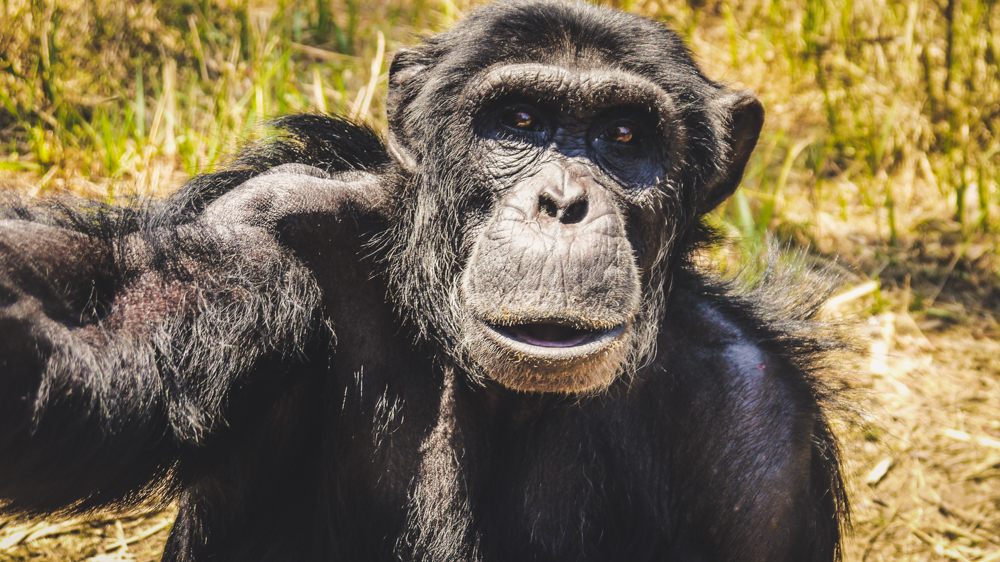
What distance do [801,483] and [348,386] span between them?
75.1 inches

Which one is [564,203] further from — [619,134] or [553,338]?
[619,134]

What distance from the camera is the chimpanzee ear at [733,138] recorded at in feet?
12.0

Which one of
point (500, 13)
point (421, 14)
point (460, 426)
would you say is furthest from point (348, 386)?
point (421, 14)

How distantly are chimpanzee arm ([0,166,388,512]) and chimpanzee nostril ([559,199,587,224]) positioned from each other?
2.91 feet

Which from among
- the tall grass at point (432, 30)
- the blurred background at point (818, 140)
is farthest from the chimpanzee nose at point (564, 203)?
the tall grass at point (432, 30)

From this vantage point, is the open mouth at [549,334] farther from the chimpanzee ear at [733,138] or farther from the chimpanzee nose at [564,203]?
the chimpanzee ear at [733,138]

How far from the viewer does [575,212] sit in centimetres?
296

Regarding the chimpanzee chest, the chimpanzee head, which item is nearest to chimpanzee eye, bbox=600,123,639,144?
the chimpanzee head

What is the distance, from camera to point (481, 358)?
9.69ft

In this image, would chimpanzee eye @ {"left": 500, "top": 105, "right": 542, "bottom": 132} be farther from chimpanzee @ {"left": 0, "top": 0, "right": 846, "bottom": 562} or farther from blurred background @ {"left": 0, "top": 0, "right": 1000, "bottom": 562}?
blurred background @ {"left": 0, "top": 0, "right": 1000, "bottom": 562}

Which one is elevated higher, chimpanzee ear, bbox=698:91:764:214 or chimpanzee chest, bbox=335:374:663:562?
chimpanzee ear, bbox=698:91:764:214

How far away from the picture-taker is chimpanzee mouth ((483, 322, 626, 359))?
9.27 ft

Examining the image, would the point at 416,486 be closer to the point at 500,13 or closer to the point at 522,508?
the point at 522,508

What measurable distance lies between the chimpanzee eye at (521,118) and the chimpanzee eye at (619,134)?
10.5 inches
